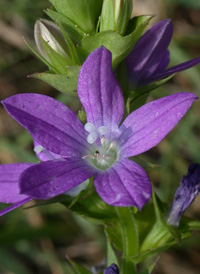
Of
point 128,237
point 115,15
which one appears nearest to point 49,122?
point 115,15

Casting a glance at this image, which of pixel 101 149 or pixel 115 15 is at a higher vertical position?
pixel 115 15

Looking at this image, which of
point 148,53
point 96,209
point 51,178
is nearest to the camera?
point 51,178

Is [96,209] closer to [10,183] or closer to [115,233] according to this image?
[115,233]

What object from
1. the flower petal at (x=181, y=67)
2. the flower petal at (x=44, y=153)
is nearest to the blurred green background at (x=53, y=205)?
the flower petal at (x=44, y=153)

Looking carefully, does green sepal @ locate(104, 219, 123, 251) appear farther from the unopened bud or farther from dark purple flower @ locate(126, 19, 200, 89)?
the unopened bud

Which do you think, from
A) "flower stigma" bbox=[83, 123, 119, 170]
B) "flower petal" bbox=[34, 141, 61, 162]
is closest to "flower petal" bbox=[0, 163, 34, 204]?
"flower petal" bbox=[34, 141, 61, 162]

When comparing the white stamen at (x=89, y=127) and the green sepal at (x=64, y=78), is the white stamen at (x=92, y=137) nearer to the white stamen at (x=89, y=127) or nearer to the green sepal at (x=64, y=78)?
the white stamen at (x=89, y=127)

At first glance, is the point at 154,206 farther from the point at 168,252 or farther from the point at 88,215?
the point at 168,252

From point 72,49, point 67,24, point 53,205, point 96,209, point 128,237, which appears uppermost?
point 67,24
